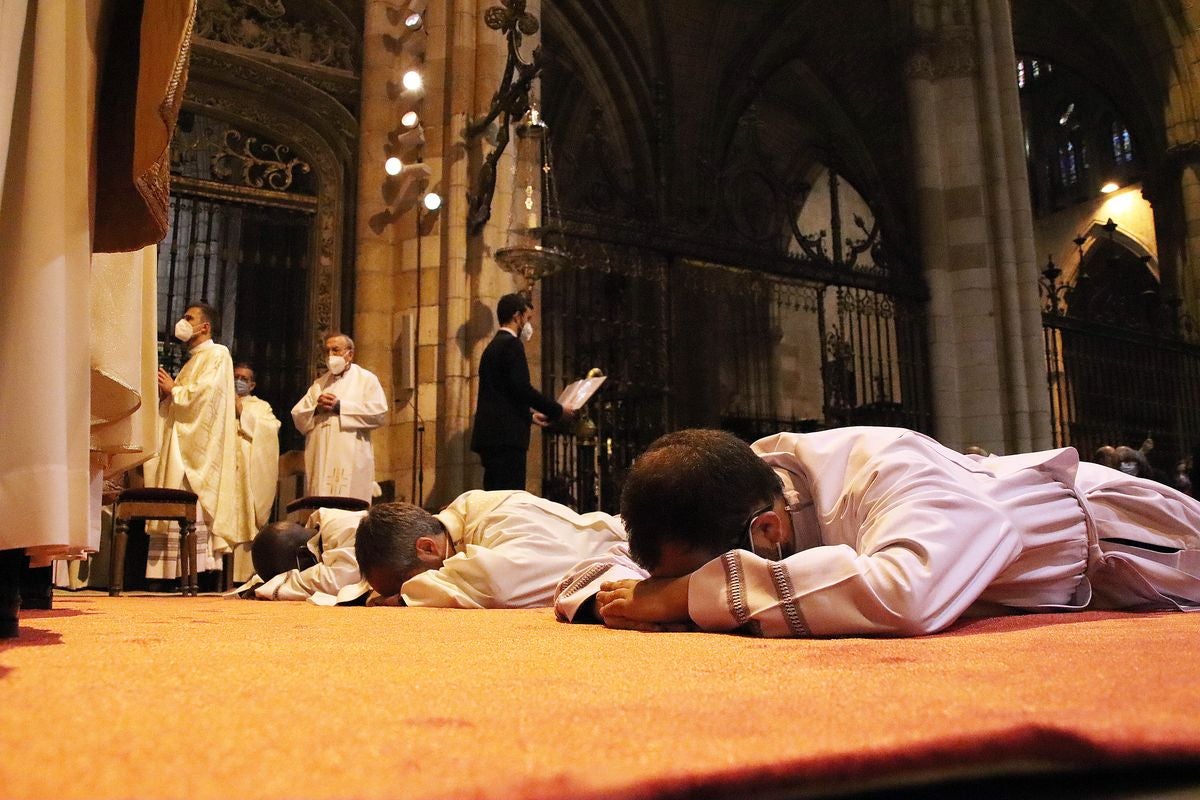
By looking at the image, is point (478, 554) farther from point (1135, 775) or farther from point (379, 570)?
point (1135, 775)

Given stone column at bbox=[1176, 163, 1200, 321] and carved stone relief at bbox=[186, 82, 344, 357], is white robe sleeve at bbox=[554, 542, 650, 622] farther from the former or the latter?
stone column at bbox=[1176, 163, 1200, 321]

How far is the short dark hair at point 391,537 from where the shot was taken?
13.6 ft

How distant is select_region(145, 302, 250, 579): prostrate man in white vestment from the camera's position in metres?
7.91

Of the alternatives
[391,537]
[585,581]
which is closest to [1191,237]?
[391,537]

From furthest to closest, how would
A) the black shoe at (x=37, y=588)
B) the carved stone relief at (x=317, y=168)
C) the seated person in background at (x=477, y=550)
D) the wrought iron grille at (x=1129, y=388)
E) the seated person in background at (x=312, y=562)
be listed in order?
the wrought iron grille at (x=1129, y=388) → the carved stone relief at (x=317, y=168) → the seated person in background at (x=312, y=562) → the seated person in background at (x=477, y=550) → the black shoe at (x=37, y=588)

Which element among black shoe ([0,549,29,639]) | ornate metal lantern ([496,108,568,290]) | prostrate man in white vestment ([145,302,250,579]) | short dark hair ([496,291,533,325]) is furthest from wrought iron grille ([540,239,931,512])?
black shoe ([0,549,29,639])

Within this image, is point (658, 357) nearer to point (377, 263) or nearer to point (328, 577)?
point (377, 263)

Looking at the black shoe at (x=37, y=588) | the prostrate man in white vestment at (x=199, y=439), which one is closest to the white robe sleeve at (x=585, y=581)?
the black shoe at (x=37, y=588)

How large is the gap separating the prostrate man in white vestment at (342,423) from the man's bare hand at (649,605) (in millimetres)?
5438

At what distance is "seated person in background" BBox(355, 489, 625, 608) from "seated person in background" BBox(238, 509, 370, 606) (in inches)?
20.7

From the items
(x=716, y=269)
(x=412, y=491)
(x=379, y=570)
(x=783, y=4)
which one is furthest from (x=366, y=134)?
(x=783, y=4)

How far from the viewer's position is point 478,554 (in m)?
4.09

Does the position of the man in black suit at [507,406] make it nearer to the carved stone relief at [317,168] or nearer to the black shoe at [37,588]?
the carved stone relief at [317,168]

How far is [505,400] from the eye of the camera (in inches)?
288
